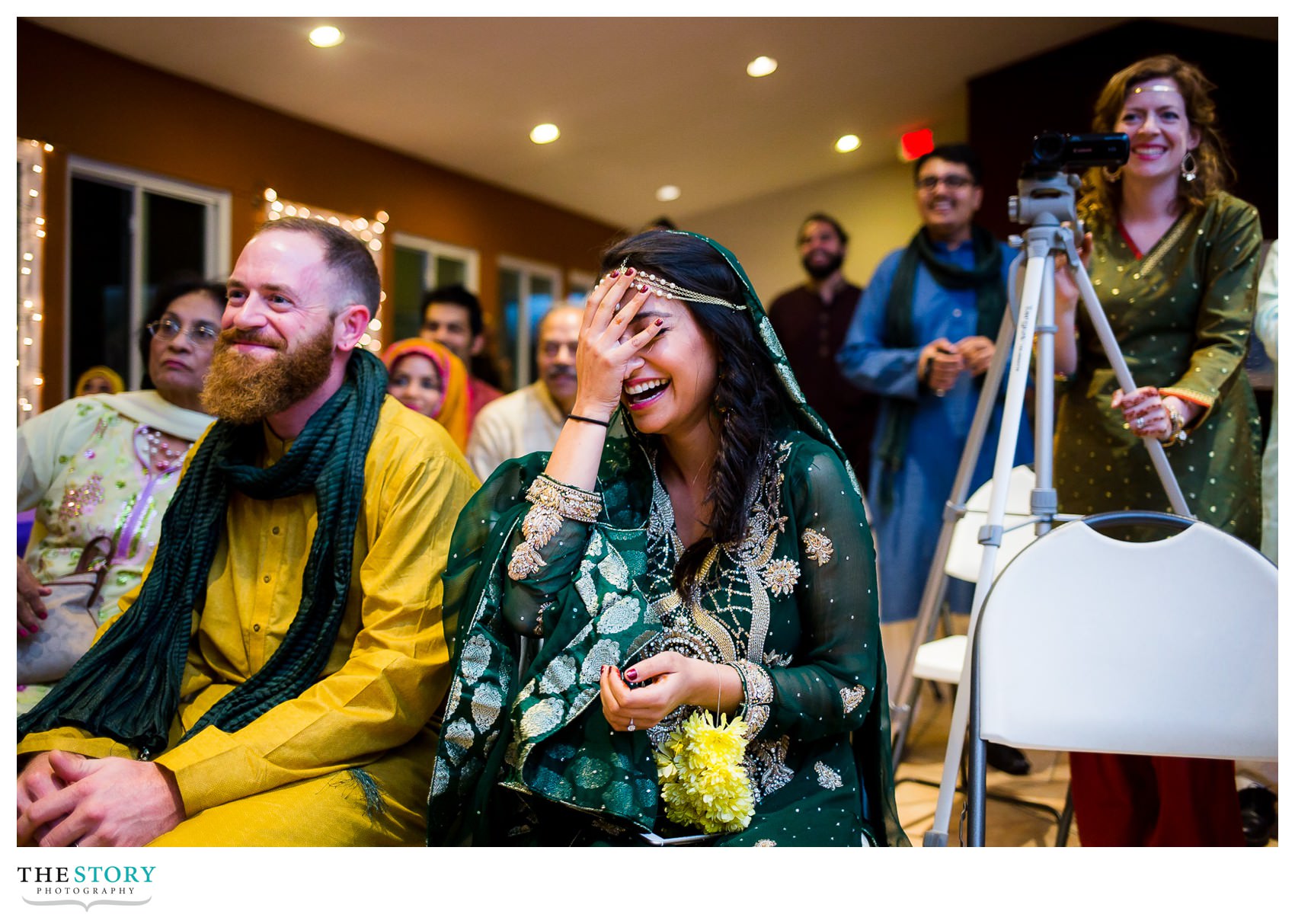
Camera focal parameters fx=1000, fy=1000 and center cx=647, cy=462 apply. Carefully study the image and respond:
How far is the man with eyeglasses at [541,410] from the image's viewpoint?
3271mm

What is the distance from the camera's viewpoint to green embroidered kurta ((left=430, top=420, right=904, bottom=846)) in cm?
126

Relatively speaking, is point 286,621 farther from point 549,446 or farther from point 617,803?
point 549,446

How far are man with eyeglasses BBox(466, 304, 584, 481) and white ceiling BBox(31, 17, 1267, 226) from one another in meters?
2.08

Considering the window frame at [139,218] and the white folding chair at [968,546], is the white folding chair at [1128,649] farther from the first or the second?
the window frame at [139,218]

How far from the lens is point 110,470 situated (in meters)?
2.05

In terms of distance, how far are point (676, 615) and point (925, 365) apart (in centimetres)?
175

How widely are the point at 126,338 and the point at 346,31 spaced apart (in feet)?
6.38

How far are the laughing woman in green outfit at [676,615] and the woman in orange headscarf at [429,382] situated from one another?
6.36ft

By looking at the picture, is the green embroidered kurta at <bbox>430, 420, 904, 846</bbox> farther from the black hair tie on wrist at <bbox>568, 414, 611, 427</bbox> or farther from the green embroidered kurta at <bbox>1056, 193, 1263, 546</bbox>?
Answer: the green embroidered kurta at <bbox>1056, 193, 1263, 546</bbox>

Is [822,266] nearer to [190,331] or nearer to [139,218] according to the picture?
[190,331]

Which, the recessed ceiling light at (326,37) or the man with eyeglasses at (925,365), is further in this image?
the recessed ceiling light at (326,37)

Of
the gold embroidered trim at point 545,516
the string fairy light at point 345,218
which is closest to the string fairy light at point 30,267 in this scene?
the string fairy light at point 345,218

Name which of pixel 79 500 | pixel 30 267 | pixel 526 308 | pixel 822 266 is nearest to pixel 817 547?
pixel 79 500
